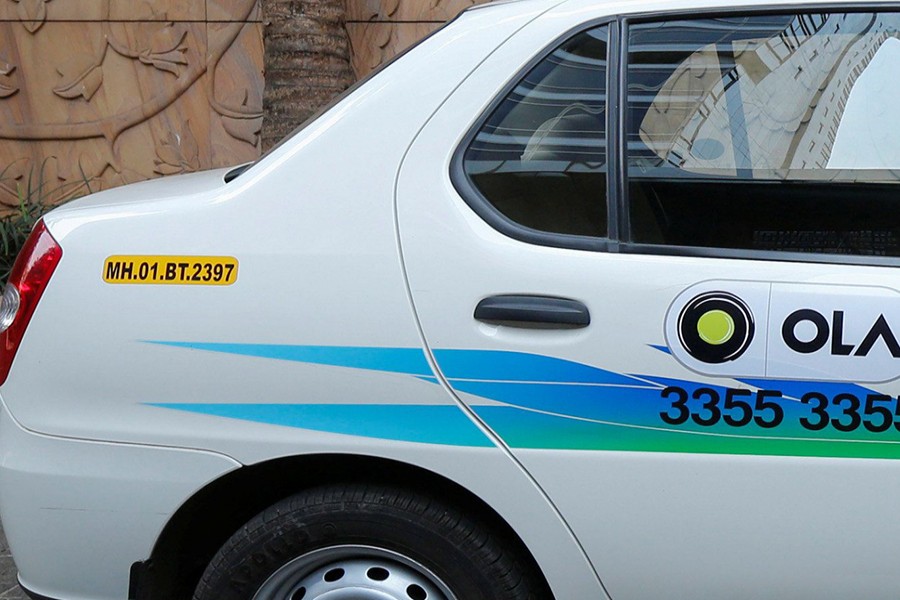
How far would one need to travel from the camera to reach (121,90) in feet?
24.4

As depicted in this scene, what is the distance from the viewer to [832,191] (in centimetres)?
212

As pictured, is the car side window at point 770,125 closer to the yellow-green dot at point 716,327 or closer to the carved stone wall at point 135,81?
the yellow-green dot at point 716,327

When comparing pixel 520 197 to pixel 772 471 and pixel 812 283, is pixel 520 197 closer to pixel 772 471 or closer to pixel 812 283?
pixel 812 283

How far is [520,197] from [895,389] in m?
0.82

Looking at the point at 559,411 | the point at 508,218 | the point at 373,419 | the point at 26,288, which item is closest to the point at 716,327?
the point at 559,411

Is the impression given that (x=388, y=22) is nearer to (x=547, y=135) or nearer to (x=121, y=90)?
(x=121, y=90)

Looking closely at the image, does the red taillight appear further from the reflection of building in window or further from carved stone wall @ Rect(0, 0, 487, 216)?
carved stone wall @ Rect(0, 0, 487, 216)

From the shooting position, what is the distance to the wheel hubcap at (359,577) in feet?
7.03

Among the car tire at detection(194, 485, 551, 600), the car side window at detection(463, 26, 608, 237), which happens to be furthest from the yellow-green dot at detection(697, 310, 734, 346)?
the car tire at detection(194, 485, 551, 600)

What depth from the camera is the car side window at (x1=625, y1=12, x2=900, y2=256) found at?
6.90 feet

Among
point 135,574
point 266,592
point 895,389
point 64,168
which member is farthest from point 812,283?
point 64,168

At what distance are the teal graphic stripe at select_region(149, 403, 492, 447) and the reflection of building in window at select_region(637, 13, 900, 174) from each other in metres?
0.69

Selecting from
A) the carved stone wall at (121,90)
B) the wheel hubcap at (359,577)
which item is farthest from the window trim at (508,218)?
the carved stone wall at (121,90)

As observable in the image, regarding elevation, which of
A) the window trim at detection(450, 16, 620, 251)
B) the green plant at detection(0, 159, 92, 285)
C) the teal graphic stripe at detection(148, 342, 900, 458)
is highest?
the window trim at detection(450, 16, 620, 251)
